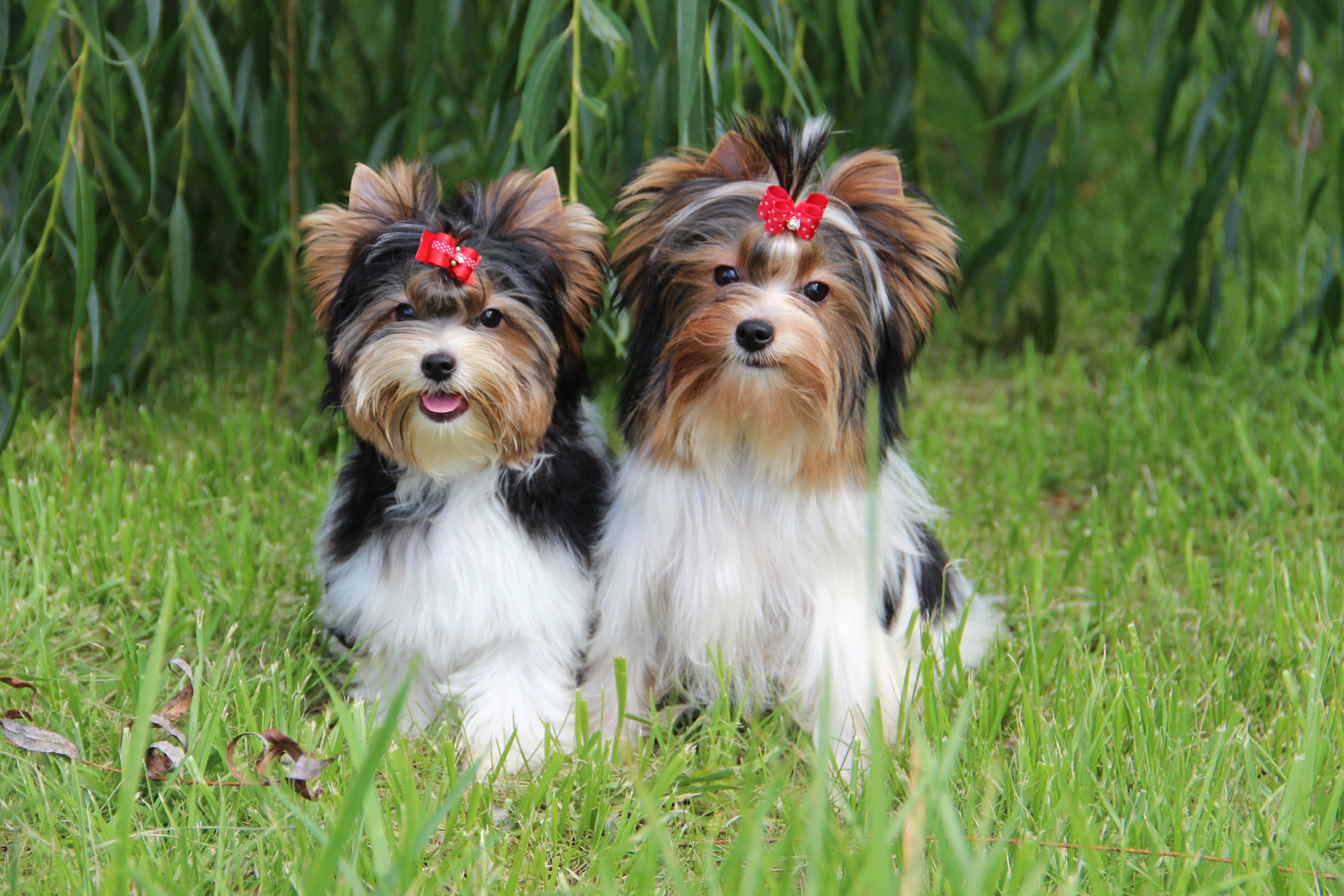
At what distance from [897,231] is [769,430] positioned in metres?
0.62

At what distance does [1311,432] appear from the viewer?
16.2ft

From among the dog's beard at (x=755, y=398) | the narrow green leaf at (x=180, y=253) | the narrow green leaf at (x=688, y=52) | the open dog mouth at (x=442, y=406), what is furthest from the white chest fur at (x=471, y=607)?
the narrow green leaf at (x=180, y=253)

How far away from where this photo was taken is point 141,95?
3.78 meters

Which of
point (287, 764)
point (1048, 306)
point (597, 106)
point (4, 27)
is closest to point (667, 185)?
point (597, 106)

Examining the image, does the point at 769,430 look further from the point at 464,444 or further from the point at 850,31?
the point at 850,31

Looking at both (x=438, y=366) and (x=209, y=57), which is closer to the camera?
(x=438, y=366)

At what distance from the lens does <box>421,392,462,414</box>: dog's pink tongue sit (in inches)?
117

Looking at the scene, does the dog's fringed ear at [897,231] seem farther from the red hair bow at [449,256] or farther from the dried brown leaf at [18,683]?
the dried brown leaf at [18,683]

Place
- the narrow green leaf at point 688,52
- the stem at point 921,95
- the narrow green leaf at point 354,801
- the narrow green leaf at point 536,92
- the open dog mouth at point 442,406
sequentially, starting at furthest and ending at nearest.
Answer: the stem at point 921,95
the narrow green leaf at point 536,92
the narrow green leaf at point 688,52
the open dog mouth at point 442,406
the narrow green leaf at point 354,801

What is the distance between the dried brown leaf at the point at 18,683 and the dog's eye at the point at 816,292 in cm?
217

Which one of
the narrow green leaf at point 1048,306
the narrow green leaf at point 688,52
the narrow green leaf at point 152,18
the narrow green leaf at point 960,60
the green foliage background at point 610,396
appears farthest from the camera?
the narrow green leaf at point 1048,306

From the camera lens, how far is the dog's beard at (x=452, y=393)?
2.93m

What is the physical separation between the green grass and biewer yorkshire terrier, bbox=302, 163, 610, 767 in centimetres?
26

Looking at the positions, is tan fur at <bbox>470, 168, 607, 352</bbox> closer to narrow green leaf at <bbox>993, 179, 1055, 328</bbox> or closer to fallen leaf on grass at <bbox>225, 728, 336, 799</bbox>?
fallen leaf on grass at <bbox>225, 728, 336, 799</bbox>
